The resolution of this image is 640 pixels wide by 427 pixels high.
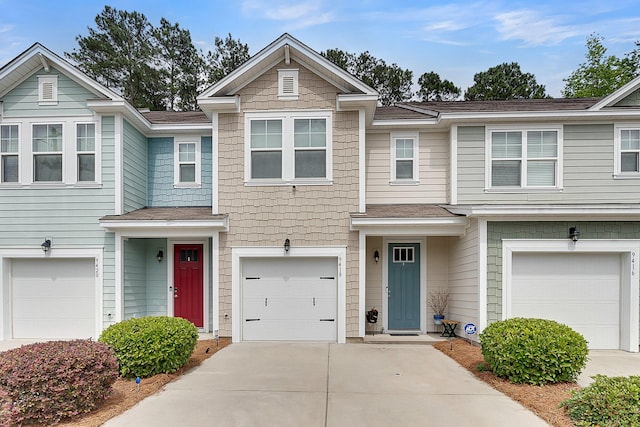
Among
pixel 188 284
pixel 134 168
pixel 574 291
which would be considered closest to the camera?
pixel 574 291

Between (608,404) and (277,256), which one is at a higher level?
(277,256)

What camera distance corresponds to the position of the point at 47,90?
33.2ft

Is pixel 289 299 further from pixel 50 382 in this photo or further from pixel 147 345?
pixel 50 382

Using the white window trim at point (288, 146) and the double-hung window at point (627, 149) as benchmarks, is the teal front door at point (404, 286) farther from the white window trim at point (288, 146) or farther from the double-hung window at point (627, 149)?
the double-hung window at point (627, 149)

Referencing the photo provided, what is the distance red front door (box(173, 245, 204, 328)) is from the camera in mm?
10969

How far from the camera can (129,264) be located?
10219 millimetres

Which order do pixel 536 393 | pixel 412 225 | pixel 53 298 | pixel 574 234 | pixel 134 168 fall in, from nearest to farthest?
1. pixel 536 393
2. pixel 574 234
3. pixel 412 225
4. pixel 53 298
5. pixel 134 168

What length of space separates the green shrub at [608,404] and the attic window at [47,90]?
11.9 metres

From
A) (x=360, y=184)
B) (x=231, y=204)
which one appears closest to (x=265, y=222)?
(x=231, y=204)

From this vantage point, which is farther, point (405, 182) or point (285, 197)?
point (405, 182)

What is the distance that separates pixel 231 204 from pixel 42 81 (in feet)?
18.2

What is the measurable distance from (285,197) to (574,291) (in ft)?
22.5

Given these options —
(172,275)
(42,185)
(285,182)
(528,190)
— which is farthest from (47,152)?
(528,190)

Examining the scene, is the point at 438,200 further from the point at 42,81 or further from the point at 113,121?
the point at 42,81
